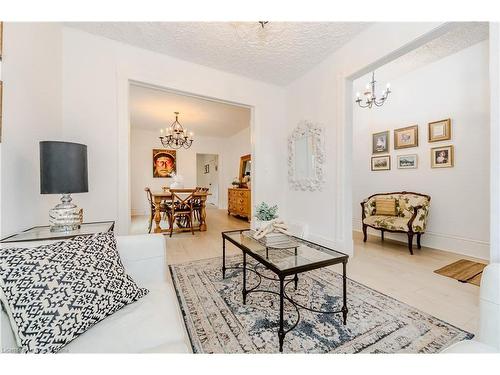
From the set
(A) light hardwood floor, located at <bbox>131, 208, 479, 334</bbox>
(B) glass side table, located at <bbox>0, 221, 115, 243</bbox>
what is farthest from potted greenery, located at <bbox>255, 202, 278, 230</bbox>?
(B) glass side table, located at <bbox>0, 221, 115, 243</bbox>

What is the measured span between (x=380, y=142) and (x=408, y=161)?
613mm

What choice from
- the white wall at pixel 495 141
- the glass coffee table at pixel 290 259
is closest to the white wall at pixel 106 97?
the glass coffee table at pixel 290 259

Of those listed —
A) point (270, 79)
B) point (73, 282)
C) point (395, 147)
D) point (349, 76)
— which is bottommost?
point (73, 282)

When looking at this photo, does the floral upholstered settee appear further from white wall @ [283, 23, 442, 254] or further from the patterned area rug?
the patterned area rug

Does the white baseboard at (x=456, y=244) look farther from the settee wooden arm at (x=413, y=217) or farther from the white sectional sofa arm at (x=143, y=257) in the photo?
the white sectional sofa arm at (x=143, y=257)

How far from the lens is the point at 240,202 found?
18.4ft

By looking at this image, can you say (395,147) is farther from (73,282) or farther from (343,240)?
(73,282)

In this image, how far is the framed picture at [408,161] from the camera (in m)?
3.30

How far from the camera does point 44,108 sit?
189 centimetres
